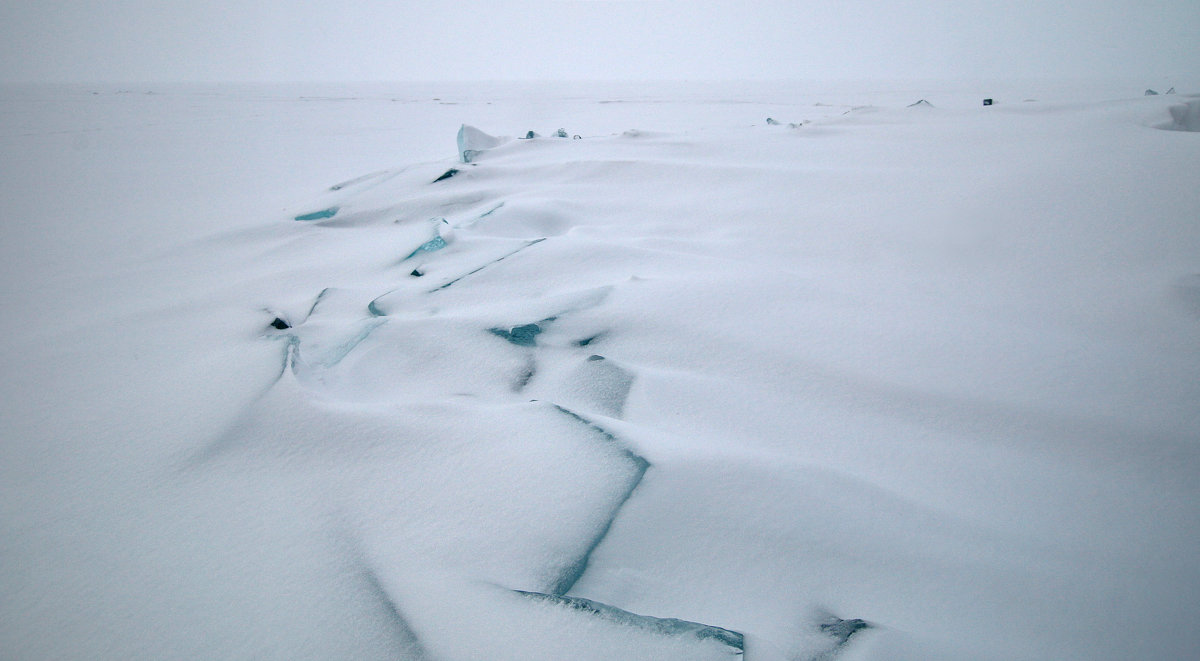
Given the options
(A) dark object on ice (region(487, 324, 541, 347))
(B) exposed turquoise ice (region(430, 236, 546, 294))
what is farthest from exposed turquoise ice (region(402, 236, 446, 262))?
(A) dark object on ice (region(487, 324, 541, 347))

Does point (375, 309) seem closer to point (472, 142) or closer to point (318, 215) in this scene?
point (318, 215)

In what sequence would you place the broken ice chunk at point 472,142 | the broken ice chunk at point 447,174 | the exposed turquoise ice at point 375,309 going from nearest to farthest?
the exposed turquoise ice at point 375,309 < the broken ice chunk at point 447,174 < the broken ice chunk at point 472,142

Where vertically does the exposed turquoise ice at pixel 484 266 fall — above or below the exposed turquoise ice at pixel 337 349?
above

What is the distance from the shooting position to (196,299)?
1.24m

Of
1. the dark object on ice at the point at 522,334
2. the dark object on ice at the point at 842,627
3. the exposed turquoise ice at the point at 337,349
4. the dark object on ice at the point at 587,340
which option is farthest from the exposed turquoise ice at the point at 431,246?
the dark object on ice at the point at 842,627

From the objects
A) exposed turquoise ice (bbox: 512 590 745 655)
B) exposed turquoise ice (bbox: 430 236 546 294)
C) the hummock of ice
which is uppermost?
the hummock of ice

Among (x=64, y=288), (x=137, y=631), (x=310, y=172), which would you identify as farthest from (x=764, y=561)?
(x=310, y=172)

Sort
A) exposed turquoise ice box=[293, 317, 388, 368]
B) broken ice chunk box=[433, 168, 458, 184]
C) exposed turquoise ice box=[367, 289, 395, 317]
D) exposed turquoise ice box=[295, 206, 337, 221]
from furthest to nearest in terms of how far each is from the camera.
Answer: broken ice chunk box=[433, 168, 458, 184]
exposed turquoise ice box=[295, 206, 337, 221]
exposed turquoise ice box=[367, 289, 395, 317]
exposed turquoise ice box=[293, 317, 388, 368]

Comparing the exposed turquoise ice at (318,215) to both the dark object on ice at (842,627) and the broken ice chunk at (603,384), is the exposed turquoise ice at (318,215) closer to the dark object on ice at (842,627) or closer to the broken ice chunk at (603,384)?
the broken ice chunk at (603,384)

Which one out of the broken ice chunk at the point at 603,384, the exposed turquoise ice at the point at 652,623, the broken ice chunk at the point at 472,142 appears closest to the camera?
the exposed turquoise ice at the point at 652,623

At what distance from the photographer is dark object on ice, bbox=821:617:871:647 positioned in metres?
0.48

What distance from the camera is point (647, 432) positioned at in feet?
2.33

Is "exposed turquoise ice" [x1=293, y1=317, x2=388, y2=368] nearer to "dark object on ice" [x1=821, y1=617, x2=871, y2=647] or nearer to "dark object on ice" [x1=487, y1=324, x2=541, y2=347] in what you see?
"dark object on ice" [x1=487, y1=324, x2=541, y2=347]

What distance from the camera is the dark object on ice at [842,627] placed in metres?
0.48
